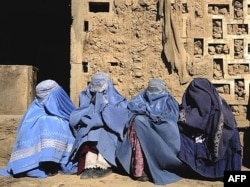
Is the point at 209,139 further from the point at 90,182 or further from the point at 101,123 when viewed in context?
the point at 90,182

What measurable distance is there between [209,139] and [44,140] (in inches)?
66.1

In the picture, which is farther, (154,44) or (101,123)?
(154,44)

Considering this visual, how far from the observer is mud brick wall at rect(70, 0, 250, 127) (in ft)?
16.0

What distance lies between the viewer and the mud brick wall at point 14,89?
15.6ft

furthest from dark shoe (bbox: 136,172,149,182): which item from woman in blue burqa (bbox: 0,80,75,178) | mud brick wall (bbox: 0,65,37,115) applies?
mud brick wall (bbox: 0,65,37,115)

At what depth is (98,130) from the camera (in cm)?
397

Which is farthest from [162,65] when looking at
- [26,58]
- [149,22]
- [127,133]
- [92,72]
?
[26,58]

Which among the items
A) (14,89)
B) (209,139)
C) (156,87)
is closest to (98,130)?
A: (156,87)

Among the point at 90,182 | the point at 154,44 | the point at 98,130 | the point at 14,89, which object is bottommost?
the point at 90,182

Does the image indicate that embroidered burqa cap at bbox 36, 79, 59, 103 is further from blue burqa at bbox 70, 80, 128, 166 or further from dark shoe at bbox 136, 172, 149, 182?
dark shoe at bbox 136, 172, 149, 182

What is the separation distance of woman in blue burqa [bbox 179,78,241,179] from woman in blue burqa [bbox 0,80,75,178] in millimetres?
1237

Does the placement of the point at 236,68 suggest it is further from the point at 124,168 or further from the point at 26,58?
the point at 26,58

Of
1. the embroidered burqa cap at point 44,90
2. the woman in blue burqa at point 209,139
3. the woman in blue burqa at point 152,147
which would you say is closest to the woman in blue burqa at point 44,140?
the embroidered burqa cap at point 44,90

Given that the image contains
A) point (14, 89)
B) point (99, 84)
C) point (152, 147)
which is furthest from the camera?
point (14, 89)
